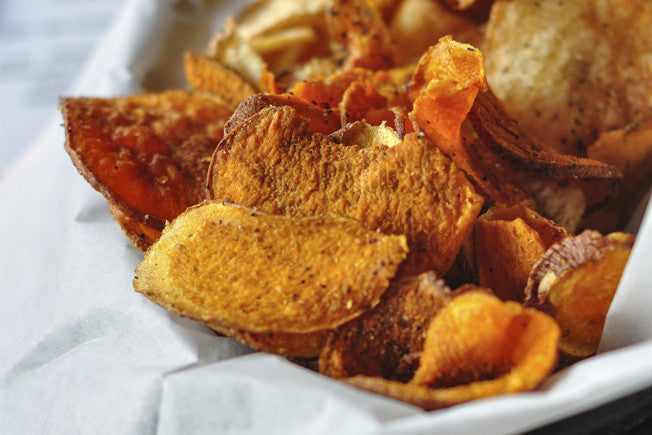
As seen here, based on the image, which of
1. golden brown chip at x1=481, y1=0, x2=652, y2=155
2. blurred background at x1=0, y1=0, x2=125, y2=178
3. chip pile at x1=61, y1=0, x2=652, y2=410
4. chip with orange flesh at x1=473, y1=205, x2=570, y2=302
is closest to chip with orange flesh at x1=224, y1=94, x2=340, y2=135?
chip pile at x1=61, y1=0, x2=652, y2=410

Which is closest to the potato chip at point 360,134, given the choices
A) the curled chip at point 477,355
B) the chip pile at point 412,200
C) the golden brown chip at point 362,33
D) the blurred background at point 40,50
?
the chip pile at point 412,200

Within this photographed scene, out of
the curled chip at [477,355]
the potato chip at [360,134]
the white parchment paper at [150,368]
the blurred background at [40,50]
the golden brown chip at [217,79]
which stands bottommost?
the blurred background at [40,50]

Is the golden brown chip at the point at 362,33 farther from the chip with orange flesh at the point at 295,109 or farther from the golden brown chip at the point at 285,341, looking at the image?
the golden brown chip at the point at 285,341

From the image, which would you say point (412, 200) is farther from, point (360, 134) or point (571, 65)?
point (571, 65)

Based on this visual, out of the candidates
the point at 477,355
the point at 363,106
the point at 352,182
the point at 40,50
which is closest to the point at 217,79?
the point at 363,106

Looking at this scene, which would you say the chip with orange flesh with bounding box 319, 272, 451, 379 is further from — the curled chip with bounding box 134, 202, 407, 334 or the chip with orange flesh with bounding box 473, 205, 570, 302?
the chip with orange flesh with bounding box 473, 205, 570, 302

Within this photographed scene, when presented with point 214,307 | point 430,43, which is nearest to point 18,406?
point 214,307
